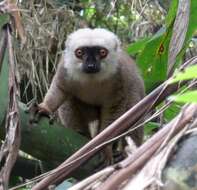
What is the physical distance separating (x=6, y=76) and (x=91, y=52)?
2106 mm

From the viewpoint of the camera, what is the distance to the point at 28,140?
7.05 ft

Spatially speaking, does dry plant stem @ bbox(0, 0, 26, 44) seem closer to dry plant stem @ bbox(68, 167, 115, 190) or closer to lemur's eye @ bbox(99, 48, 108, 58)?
dry plant stem @ bbox(68, 167, 115, 190)

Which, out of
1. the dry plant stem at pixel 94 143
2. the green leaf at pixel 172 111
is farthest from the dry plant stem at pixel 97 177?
the green leaf at pixel 172 111

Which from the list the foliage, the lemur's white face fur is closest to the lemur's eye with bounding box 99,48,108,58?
the lemur's white face fur

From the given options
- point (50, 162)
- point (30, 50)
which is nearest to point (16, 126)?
point (50, 162)

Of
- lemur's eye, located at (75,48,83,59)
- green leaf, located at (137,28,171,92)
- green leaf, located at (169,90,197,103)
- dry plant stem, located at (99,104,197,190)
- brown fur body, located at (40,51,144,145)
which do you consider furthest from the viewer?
lemur's eye, located at (75,48,83,59)

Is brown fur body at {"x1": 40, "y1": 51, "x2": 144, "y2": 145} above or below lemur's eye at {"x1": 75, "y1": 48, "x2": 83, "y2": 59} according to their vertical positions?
below

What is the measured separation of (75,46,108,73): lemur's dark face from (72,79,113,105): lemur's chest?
0.12m

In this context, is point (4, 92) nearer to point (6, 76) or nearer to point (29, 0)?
point (6, 76)

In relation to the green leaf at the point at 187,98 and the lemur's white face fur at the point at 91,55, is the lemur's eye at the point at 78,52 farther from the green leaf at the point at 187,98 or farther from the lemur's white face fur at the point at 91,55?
the green leaf at the point at 187,98

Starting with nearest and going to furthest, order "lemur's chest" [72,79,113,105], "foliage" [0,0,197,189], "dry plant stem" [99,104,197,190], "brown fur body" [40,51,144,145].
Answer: "dry plant stem" [99,104,197,190] < "brown fur body" [40,51,144,145] < "lemur's chest" [72,79,113,105] < "foliage" [0,0,197,189]

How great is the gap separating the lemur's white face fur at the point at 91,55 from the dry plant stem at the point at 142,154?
2.69 m

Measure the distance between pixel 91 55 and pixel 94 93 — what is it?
28 cm

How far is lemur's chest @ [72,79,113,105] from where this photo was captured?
3.70 m
